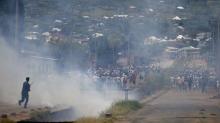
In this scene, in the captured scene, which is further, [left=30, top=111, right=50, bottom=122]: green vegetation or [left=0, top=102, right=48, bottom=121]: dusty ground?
[left=30, top=111, right=50, bottom=122]: green vegetation

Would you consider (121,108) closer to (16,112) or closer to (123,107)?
(123,107)

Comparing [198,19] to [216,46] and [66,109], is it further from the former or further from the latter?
[66,109]

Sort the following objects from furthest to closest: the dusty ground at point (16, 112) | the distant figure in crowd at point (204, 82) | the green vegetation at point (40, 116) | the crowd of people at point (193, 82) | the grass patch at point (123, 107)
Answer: the crowd of people at point (193, 82) → the distant figure in crowd at point (204, 82) → the grass patch at point (123, 107) → the green vegetation at point (40, 116) → the dusty ground at point (16, 112)

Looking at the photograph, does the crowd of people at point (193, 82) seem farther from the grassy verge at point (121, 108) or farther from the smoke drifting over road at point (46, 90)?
the grassy verge at point (121, 108)

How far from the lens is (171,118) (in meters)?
21.9

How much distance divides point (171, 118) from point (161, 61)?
75.2 m

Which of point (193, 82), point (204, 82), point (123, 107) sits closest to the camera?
point (123, 107)

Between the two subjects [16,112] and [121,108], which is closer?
[16,112]

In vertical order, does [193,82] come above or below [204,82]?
below

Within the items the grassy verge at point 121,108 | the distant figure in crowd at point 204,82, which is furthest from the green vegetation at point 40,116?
the distant figure in crowd at point 204,82

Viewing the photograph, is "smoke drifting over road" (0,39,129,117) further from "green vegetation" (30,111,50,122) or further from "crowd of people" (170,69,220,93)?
"crowd of people" (170,69,220,93)

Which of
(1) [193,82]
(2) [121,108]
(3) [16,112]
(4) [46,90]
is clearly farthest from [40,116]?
(1) [193,82]

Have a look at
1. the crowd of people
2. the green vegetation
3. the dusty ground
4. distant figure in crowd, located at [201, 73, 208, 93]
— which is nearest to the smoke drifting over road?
the dusty ground

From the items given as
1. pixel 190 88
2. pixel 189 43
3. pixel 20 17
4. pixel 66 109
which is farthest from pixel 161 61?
pixel 66 109
